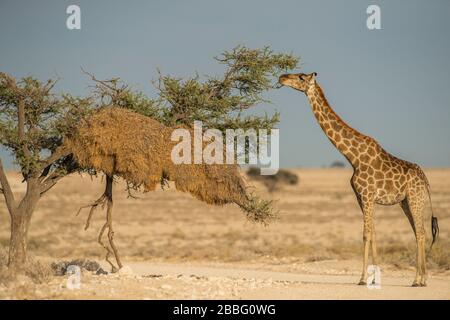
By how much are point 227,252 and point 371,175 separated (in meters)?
11.9

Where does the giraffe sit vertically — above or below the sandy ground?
above

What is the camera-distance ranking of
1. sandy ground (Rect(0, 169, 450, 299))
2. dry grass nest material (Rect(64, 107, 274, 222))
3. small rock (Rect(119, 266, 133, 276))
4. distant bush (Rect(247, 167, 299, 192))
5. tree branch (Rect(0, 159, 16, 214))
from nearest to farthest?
1. sandy ground (Rect(0, 169, 450, 299))
2. dry grass nest material (Rect(64, 107, 274, 222))
3. small rock (Rect(119, 266, 133, 276))
4. tree branch (Rect(0, 159, 16, 214))
5. distant bush (Rect(247, 167, 299, 192))

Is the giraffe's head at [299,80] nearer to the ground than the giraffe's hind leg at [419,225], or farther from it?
farther from it

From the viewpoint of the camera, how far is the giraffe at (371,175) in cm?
1564

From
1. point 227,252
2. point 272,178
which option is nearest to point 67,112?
point 227,252

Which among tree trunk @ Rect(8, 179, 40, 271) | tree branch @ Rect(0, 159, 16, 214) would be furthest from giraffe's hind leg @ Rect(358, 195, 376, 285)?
tree branch @ Rect(0, 159, 16, 214)

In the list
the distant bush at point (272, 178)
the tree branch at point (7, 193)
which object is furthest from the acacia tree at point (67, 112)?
the distant bush at point (272, 178)

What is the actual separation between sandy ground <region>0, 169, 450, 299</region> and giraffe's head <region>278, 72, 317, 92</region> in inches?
113

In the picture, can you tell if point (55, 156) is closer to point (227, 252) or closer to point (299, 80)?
point (299, 80)

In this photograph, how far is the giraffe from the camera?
1564 centimetres

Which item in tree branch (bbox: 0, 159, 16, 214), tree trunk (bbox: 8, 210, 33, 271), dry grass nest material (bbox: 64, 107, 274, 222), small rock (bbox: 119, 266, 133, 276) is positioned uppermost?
dry grass nest material (bbox: 64, 107, 274, 222)

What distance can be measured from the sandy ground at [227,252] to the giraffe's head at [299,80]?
2.87m

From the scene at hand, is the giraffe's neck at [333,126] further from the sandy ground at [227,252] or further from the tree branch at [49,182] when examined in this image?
the tree branch at [49,182]

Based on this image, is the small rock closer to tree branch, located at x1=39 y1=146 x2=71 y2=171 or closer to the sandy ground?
the sandy ground
